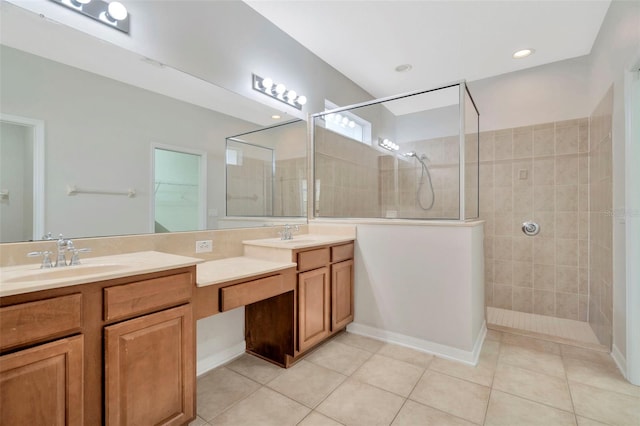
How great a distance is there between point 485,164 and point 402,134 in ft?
3.50

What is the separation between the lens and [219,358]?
79.6 inches

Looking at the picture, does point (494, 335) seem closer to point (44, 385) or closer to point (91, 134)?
point (44, 385)

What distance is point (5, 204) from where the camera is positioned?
1.23m

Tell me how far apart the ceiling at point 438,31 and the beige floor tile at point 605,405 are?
2.73 m

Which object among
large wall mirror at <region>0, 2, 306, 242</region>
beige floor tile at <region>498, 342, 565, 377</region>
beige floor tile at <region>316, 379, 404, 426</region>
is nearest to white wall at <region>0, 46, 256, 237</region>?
large wall mirror at <region>0, 2, 306, 242</region>

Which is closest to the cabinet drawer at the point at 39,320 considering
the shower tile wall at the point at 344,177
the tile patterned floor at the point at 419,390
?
the tile patterned floor at the point at 419,390

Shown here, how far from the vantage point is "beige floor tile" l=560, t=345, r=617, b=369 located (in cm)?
202

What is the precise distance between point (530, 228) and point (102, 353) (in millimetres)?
3731

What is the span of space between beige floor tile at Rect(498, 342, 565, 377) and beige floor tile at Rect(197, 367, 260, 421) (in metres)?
1.81

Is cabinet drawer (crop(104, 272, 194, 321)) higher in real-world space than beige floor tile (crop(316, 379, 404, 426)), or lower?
higher

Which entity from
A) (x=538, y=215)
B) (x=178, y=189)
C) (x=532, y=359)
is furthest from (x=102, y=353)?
(x=538, y=215)

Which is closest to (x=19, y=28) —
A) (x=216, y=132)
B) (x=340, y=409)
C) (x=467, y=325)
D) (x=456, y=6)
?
(x=216, y=132)

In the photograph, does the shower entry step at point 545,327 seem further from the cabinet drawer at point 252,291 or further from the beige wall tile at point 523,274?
the cabinet drawer at point 252,291

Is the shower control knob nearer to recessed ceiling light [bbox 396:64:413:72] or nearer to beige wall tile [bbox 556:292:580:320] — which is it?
beige wall tile [bbox 556:292:580:320]
